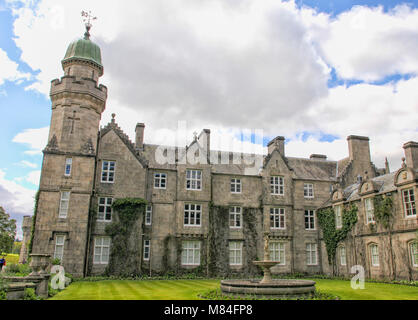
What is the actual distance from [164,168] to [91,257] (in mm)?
9583

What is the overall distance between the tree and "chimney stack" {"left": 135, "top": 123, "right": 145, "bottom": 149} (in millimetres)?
31694

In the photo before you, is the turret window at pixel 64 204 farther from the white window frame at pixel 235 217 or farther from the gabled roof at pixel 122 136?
the white window frame at pixel 235 217

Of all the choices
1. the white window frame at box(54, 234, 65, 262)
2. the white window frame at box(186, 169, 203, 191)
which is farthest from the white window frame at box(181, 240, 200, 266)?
the white window frame at box(54, 234, 65, 262)

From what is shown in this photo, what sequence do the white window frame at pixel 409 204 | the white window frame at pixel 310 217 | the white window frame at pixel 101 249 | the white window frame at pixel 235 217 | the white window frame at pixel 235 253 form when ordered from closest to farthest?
1. the white window frame at pixel 409 204
2. the white window frame at pixel 101 249
3. the white window frame at pixel 235 253
4. the white window frame at pixel 235 217
5. the white window frame at pixel 310 217

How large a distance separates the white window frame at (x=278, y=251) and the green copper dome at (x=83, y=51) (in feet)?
75.4

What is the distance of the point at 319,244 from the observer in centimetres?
3372

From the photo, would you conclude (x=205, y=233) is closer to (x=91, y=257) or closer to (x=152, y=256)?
(x=152, y=256)

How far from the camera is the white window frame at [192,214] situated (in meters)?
30.7

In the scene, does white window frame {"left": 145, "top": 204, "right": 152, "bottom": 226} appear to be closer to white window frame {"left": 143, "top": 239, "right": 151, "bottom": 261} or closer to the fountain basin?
white window frame {"left": 143, "top": 239, "right": 151, "bottom": 261}

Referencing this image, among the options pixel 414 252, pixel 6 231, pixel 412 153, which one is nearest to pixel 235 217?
pixel 414 252

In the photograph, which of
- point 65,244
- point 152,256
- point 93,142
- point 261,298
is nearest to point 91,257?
point 65,244

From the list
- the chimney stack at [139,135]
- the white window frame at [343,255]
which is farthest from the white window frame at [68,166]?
the white window frame at [343,255]

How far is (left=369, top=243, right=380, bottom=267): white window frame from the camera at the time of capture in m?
26.6

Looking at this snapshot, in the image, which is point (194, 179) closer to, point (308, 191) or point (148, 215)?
point (148, 215)
